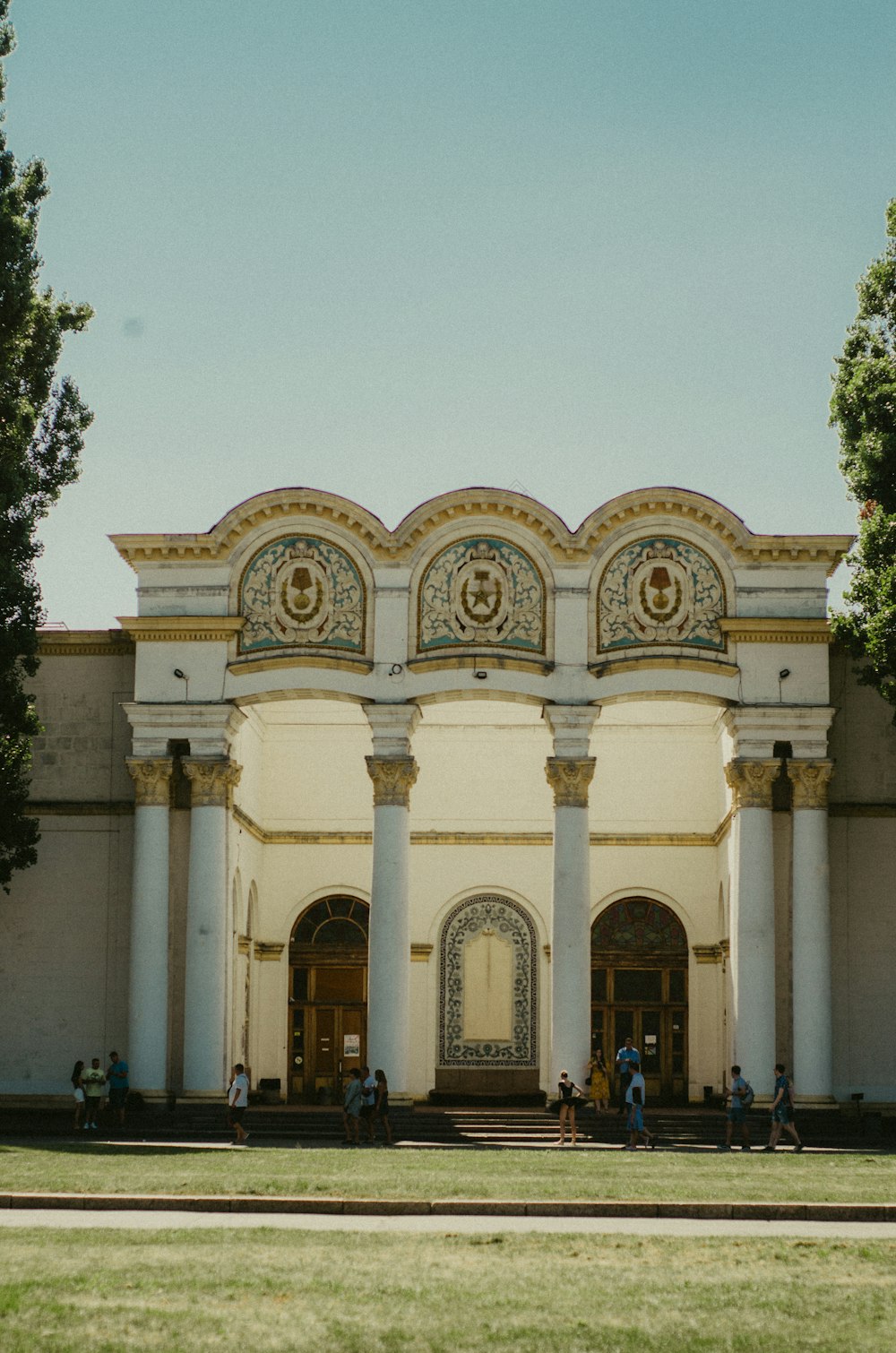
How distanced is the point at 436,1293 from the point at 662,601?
1986cm

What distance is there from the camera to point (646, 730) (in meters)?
37.6

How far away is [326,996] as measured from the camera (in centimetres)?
3738

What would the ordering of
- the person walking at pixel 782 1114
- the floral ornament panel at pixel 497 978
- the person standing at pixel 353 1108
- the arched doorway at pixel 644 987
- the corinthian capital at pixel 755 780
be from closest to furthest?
1. the person walking at pixel 782 1114
2. the person standing at pixel 353 1108
3. the corinthian capital at pixel 755 780
4. the arched doorway at pixel 644 987
5. the floral ornament panel at pixel 497 978

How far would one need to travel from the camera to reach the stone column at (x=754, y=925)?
99.1 feet

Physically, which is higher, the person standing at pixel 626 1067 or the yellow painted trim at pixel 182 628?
the yellow painted trim at pixel 182 628

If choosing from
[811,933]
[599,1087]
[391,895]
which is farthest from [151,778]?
[811,933]

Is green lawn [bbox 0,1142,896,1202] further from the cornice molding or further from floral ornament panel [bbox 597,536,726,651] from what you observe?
the cornice molding

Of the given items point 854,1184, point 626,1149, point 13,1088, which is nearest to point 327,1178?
point 854,1184

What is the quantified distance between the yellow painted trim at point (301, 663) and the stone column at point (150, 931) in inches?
79.1

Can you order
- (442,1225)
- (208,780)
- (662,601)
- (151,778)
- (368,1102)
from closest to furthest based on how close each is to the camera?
(442,1225)
(368,1102)
(208,780)
(151,778)
(662,601)

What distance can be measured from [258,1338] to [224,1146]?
46.6 ft

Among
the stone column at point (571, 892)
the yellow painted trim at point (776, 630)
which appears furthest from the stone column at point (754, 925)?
the stone column at point (571, 892)

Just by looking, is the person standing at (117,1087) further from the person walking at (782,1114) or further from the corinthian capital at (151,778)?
the person walking at (782,1114)

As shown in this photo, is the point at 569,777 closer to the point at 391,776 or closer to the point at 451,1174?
the point at 391,776
